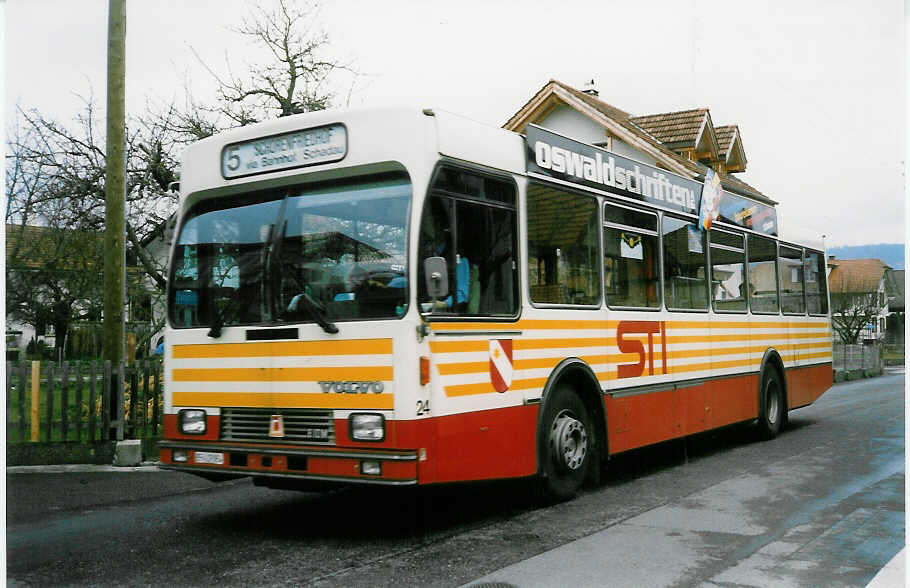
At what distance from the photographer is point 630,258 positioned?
8.89 meters

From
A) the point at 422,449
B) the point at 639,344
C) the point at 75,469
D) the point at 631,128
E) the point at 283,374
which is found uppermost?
the point at 631,128

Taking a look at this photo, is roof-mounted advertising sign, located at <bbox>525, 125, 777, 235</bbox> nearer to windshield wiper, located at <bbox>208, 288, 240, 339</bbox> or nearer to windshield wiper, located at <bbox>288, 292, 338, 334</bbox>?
windshield wiper, located at <bbox>288, 292, 338, 334</bbox>

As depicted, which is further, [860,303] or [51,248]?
[860,303]

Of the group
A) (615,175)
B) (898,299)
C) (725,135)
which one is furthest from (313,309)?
(725,135)

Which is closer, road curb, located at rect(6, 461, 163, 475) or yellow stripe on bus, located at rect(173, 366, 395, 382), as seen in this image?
yellow stripe on bus, located at rect(173, 366, 395, 382)

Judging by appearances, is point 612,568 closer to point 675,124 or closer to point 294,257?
point 294,257

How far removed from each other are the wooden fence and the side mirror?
573cm

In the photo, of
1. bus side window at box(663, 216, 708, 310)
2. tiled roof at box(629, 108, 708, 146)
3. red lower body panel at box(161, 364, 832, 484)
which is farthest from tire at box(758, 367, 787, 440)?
tiled roof at box(629, 108, 708, 146)

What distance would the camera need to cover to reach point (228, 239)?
22.6ft

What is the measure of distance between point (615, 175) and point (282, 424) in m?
4.20

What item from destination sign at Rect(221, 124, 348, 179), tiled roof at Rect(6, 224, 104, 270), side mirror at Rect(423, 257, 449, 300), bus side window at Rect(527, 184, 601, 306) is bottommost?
side mirror at Rect(423, 257, 449, 300)

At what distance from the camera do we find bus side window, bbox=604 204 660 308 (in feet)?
28.0

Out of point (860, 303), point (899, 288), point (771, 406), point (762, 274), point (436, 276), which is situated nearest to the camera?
point (436, 276)

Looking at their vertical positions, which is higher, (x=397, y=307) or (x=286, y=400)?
(x=397, y=307)
